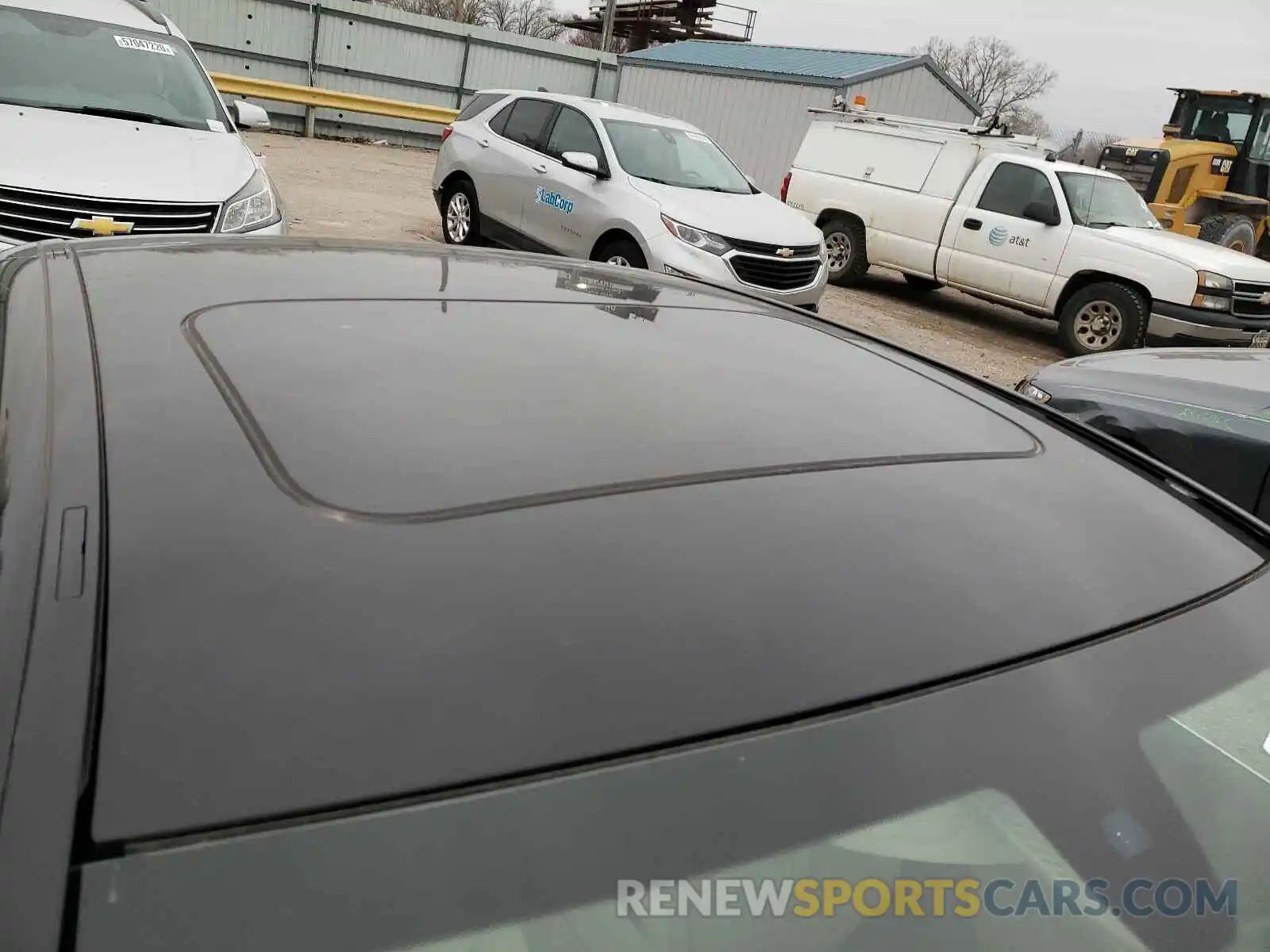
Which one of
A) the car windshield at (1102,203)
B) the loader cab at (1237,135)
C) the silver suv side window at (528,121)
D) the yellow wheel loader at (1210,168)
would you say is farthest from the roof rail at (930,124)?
the silver suv side window at (528,121)

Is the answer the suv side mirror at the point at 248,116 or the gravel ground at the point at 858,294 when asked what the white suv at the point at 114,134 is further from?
the gravel ground at the point at 858,294

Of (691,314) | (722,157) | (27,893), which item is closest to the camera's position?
(27,893)

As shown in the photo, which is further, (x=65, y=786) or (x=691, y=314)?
(x=691, y=314)

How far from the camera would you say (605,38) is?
1239 inches

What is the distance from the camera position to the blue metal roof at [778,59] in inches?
706

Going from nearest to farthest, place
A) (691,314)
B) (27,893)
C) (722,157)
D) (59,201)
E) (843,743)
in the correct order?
(27,893) < (843,743) < (691,314) < (59,201) < (722,157)

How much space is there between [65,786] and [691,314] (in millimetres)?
1507

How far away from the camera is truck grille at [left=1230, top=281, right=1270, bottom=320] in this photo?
9.01 m

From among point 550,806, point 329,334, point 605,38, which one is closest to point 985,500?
point 550,806

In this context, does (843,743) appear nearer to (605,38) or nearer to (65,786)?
(65,786)

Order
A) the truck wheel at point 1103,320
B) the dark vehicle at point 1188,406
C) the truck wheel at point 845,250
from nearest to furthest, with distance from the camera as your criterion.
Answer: the dark vehicle at point 1188,406 < the truck wheel at point 1103,320 < the truck wheel at point 845,250

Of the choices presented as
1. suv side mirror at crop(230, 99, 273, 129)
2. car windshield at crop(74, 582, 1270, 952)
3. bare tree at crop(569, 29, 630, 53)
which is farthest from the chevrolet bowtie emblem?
bare tree at crop(569, 29, 630, 53)

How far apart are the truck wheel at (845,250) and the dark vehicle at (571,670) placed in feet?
35.2

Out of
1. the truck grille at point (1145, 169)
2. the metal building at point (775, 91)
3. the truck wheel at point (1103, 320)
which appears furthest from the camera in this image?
the metal building at point (775, 91)
